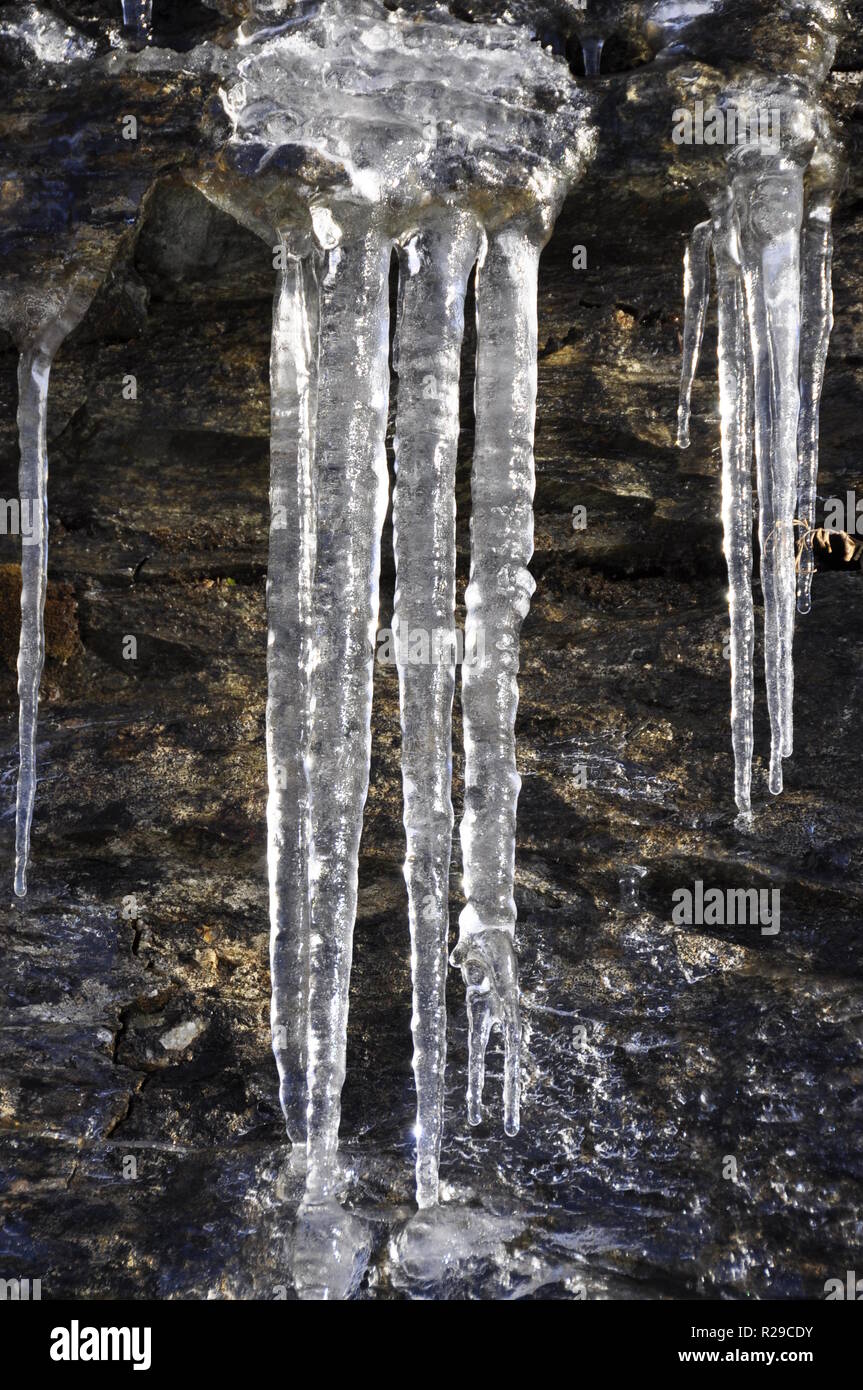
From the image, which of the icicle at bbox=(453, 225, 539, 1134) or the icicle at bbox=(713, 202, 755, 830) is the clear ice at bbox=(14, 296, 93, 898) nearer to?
the icicle at bbox=(453, 225, 539, 1134)

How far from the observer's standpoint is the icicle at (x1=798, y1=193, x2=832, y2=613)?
10.9 feet

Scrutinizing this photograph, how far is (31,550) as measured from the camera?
3.48 m

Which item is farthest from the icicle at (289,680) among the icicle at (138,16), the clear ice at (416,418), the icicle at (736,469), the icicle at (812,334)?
the icicle at (812,334)

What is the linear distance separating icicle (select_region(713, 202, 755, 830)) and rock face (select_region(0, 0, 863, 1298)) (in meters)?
0.19

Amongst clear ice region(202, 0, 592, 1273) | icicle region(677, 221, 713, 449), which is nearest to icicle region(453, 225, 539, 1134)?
clear ice region(202, 0, 592, 1273)

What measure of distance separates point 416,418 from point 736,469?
102 cm

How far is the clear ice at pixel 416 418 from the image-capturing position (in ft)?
9.96

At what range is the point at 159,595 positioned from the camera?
4.16 m

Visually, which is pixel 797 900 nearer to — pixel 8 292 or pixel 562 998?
pixel 562 998

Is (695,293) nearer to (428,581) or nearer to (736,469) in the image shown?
(736,469)

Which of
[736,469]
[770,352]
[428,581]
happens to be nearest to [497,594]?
[428,581]

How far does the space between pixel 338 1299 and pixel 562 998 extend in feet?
3.89

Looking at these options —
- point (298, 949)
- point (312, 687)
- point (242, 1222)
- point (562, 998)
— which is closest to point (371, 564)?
point (312, 687)

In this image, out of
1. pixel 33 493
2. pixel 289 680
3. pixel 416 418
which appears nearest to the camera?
pixel 416 418
